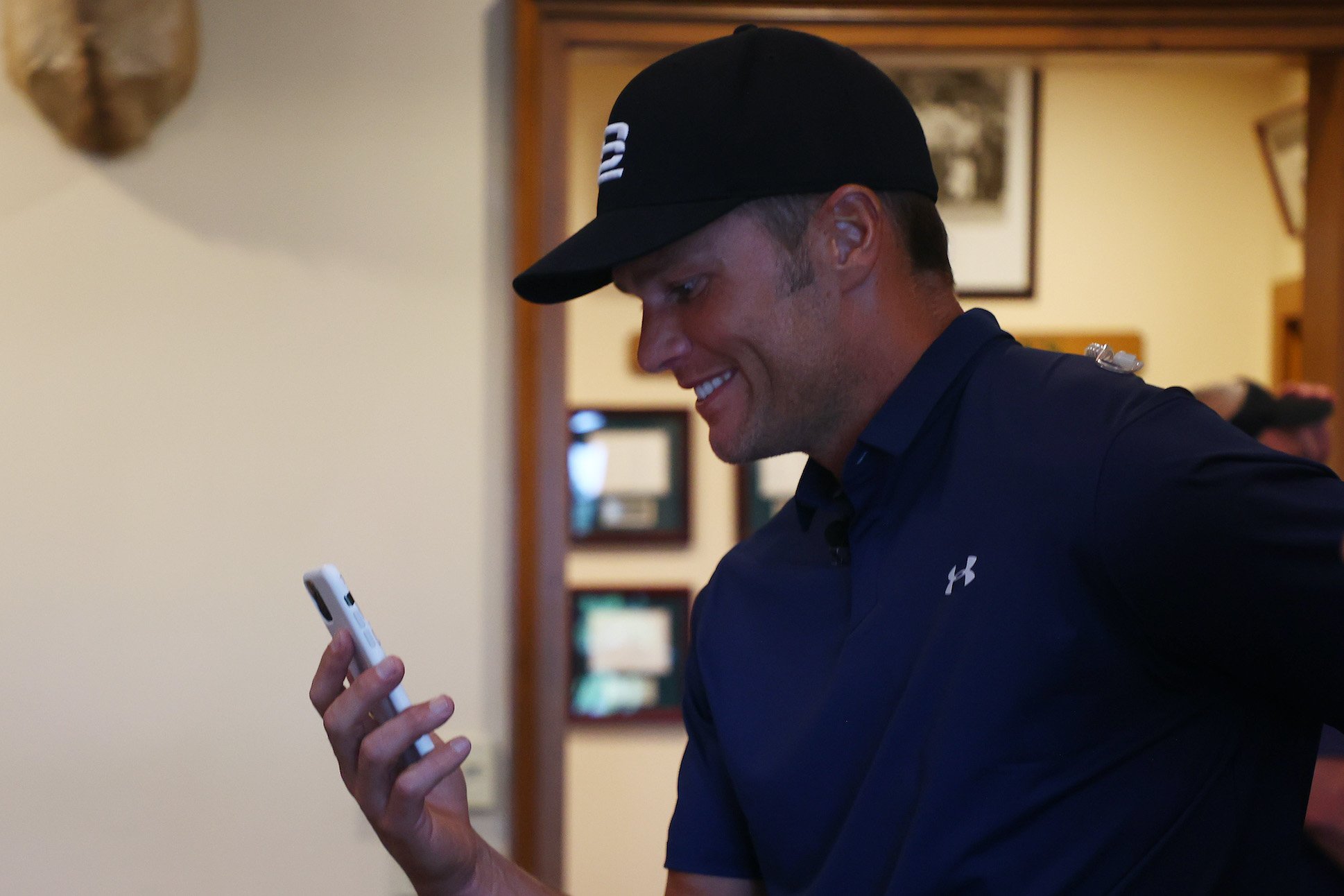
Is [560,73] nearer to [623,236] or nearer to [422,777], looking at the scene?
[623,236]

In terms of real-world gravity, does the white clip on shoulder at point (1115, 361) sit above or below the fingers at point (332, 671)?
above

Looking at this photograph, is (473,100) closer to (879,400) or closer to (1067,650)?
(879,400)

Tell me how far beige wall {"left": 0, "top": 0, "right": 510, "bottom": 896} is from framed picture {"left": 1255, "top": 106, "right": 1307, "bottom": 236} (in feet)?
6.21

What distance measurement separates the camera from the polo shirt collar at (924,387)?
3.04 feet

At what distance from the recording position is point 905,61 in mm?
1831

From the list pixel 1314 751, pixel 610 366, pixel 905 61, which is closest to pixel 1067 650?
pixel 1314 751

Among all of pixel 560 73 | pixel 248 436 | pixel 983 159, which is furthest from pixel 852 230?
pixel 983 159

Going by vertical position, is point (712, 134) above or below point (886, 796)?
above

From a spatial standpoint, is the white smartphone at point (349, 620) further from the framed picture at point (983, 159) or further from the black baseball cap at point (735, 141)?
the framed picture at point (983, 159)

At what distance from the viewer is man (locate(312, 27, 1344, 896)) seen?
0.75 m

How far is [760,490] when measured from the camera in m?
2.96

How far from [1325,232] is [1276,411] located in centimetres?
31

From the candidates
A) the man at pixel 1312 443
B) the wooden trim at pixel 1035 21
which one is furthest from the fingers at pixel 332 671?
the wooden trim at pixel 1035 21

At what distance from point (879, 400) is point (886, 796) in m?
0.32
